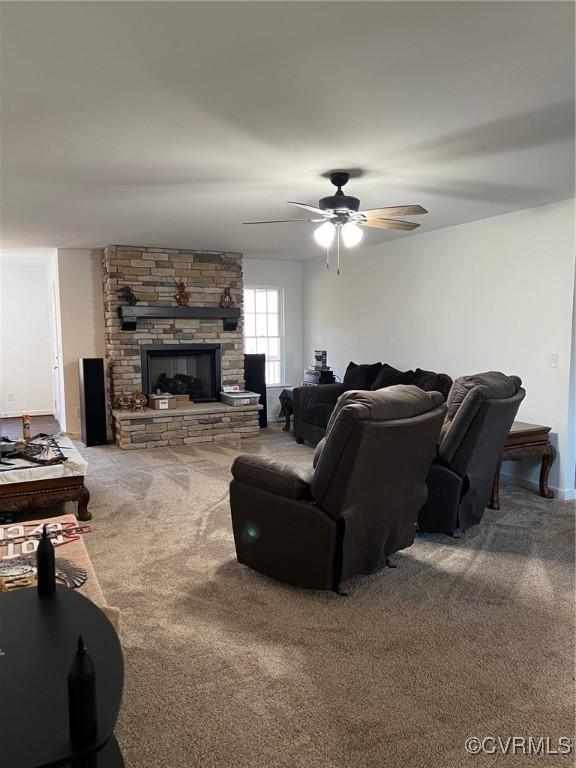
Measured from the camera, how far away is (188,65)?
207cm

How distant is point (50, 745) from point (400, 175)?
354 centimetres

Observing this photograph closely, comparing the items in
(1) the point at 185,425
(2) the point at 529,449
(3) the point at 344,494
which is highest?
(3) the point at 344,494

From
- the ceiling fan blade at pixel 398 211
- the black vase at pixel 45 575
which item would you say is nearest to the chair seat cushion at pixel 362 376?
the ceiling fan blade at pixel 398 211

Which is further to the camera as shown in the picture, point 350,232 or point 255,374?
point 255,374

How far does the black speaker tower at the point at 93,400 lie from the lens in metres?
6.40

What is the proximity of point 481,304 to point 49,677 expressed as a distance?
477cm

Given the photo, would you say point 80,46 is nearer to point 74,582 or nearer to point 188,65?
point 188,65

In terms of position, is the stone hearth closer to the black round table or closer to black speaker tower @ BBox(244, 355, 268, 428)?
black speaker tower @ BBox(244, 355, 268, 428)

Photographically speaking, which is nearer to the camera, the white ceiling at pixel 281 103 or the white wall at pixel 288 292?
the white ceiling at pixel 281 103

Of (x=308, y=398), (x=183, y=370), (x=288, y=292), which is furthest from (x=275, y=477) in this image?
(x=288, y=292)

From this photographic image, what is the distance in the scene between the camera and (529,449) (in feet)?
14.0

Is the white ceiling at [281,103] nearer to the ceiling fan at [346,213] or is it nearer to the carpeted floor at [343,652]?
the ceiling fan at [346,213]

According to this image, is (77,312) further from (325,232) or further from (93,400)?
(325,232)

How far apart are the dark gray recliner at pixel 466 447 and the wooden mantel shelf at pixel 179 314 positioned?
4.09 m
